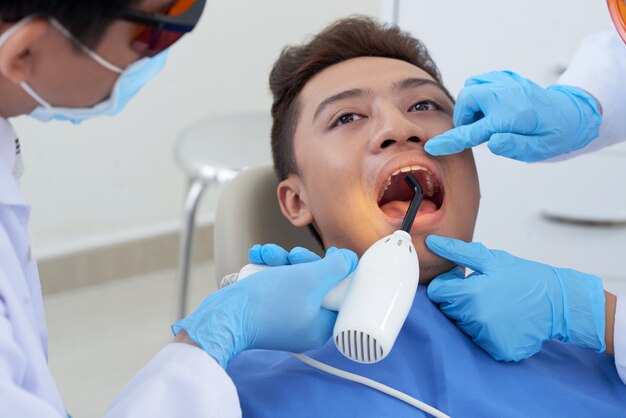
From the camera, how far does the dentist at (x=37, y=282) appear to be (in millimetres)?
921

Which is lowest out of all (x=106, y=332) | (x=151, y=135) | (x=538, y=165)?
(x=106, y=332)

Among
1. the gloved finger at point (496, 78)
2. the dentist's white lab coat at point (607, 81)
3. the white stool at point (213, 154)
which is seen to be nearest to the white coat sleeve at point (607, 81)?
the dentist's white lab coat at point (607, 81)

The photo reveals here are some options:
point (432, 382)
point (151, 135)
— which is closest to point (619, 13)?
point (432, 382)

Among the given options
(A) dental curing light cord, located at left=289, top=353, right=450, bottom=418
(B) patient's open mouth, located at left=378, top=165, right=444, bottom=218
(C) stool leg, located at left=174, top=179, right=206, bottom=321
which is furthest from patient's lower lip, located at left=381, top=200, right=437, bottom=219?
(C) stool leg, located at left=174, top=179, right=206, bottom=321

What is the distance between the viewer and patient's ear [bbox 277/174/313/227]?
153 centimetres

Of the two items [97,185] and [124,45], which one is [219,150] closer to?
[97,185]

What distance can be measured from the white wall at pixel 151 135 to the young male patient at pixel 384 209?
140 cm

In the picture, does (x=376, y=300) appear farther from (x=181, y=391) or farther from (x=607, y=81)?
(x=607, y=81)

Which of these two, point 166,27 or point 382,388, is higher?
point 166,27

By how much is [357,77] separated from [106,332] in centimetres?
169

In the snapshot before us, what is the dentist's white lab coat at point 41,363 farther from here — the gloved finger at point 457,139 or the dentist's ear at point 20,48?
the gloved finger at point 457,139

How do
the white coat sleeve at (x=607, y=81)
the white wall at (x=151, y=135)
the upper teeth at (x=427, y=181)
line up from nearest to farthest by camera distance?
1. the upper teeth at (x=427, y=181)
2. the white coat sleeve at (x=607, y=81)
3. the white wall at (x=151, y=135)

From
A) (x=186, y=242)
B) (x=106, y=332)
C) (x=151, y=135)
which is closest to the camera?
(x=186, y=242)

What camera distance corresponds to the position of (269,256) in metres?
1.31
